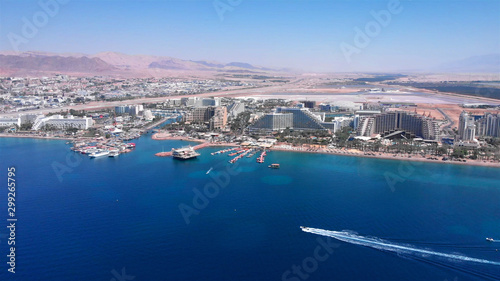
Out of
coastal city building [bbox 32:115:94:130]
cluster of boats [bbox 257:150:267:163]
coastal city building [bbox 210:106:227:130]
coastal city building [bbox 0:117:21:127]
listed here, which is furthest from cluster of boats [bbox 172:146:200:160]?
coastal city building [bbox 0:117:21:127]

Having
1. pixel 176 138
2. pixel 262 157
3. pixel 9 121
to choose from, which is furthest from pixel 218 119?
pixel 9 121

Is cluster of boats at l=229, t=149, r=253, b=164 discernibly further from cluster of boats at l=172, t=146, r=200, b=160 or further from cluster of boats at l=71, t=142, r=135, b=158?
cluster of boats at l=71, t=142, r=135, b=158

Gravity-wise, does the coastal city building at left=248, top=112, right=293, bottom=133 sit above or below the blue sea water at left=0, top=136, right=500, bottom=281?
above

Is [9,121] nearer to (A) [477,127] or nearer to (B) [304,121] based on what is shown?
(B) [304,121]

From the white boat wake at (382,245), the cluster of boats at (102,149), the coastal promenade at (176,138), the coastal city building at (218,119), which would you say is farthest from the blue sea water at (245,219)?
the coastal city building at (218,119)

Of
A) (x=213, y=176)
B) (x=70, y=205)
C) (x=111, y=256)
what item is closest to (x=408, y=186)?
(x=213, y=176)

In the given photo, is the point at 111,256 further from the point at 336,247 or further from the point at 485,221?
the point at 485,221
